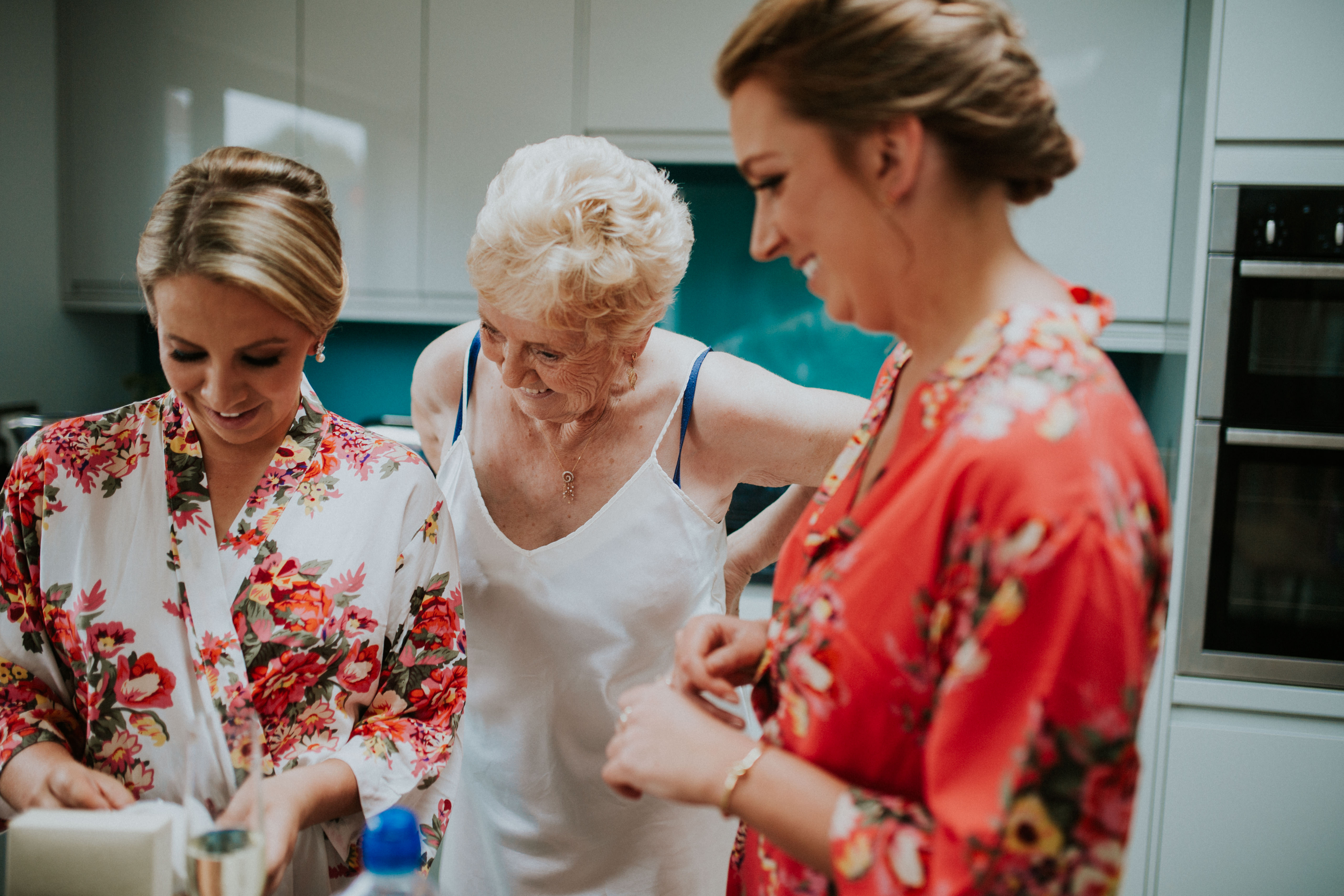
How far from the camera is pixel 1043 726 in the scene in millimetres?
450

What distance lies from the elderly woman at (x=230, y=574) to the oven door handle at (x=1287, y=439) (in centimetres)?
165

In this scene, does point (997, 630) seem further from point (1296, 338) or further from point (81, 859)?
point (1296, 338)

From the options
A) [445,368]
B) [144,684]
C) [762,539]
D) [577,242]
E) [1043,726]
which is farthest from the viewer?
[762,539]

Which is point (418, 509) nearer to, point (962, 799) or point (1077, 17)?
point (962, 799)

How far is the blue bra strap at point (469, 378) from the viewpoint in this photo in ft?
4.13

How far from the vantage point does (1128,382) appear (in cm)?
258

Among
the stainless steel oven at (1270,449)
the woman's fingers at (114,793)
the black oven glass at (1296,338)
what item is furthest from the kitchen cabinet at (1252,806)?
the woman's fingers at (114,793)

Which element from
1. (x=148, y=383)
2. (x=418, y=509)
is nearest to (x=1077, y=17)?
(x=418, y=509)

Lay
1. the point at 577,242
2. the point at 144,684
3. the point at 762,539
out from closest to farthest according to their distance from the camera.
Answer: the point at 144,684 < the point at 577,242 < the point at 762,539

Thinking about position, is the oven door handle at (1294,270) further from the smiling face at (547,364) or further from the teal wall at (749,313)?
the smiling face at (547,364)

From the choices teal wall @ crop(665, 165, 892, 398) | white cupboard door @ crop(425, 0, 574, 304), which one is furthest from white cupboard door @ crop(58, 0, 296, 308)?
teal wall @ crop(665, 165, 892, 398)

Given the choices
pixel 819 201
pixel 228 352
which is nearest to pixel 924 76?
pixel 819 201

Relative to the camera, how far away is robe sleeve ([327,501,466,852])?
33.7 inches

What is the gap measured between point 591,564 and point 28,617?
59cm
